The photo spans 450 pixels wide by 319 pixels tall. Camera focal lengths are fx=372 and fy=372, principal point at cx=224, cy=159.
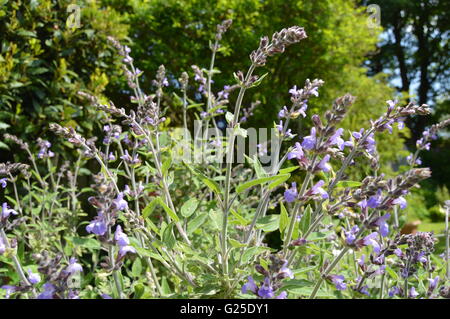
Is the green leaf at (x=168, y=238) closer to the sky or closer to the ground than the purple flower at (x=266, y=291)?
closer to the sky

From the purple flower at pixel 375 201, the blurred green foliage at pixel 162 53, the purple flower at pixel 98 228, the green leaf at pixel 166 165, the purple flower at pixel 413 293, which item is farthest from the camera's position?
the blurred green foliage at pixel 162 53

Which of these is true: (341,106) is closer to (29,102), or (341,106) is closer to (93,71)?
(29,102)

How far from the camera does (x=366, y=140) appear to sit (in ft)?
4.22

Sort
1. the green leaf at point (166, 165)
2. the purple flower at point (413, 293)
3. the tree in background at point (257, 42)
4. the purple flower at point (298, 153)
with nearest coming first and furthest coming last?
1. the purple flower at point (298, 153)
2. the green leaf at point (166, 165)
3. the purple flower at point (413, 293)
4. the tree in background at point (257, 42)

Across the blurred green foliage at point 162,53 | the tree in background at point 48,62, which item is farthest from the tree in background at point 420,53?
the tree in background at point 48,62

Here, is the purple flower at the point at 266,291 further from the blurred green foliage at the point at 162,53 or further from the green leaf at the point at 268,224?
the blurred green foliage at the point at 162,53

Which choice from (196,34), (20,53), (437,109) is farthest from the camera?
(437,109)

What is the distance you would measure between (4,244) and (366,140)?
1.22m

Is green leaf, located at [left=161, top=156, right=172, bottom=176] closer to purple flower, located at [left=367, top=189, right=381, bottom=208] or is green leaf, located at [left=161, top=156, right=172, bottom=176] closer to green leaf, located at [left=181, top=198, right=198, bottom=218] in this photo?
green leaf, located at [left=181, top=198, right=198, bottom=218]

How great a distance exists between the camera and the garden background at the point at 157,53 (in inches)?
132

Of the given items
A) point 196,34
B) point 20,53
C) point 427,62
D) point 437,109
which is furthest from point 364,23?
point 427,62

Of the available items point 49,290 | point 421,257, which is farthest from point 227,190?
point 421,257

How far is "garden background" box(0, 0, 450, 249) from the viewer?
11.0 feet

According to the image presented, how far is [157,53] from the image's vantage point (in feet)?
17.9
